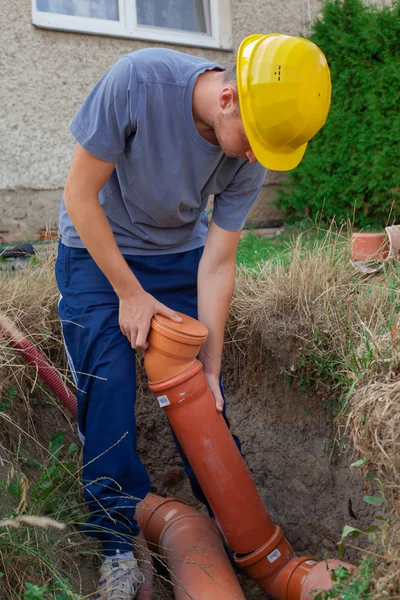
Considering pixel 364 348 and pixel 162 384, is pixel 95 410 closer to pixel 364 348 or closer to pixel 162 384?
pixel 162 384

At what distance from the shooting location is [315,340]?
2.59 metres

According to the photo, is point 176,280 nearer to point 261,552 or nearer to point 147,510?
point 147,510

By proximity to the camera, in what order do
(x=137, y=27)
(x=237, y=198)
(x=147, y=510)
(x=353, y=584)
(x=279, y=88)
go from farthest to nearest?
1. (x=137, y=27)
2. (x=147, y=510)
3. (x=237, y=198)
4. (x=279, y=88)
5. (x=353, y=584)

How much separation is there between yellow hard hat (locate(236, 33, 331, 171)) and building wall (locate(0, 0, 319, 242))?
11.2 ft

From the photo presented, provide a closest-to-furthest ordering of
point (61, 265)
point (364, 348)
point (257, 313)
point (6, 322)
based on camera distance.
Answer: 1. point (364, 348)
2. point (61, 265)
3. point (6, 322)
4. point (257, 313)

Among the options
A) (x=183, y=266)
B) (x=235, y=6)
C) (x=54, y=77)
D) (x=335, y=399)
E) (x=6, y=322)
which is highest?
(x=235, y=6)

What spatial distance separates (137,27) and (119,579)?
15.4ft

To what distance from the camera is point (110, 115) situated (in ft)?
6.14

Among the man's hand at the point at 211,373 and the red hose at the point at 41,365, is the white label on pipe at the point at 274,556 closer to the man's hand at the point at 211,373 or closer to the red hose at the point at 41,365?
the man's hand at the point at 211,373

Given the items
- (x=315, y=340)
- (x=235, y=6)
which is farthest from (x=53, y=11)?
(x=315, y=340)

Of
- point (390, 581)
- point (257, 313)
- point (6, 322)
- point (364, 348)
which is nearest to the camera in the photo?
point (390, 581)

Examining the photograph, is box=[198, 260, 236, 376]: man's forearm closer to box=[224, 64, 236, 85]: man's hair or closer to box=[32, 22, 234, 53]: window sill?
box=[224, 64, 236, 85]: man's hair

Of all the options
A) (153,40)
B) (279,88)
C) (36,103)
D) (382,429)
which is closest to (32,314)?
(279,88)

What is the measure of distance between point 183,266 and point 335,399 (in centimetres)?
85
